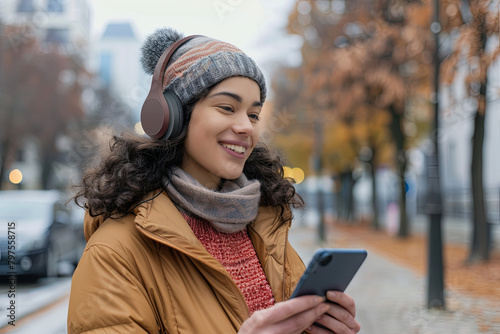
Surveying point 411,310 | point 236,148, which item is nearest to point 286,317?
point 236,148

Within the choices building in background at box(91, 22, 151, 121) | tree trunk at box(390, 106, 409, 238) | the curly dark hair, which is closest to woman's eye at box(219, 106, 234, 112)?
the curly dark hair

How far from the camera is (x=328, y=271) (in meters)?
1.33

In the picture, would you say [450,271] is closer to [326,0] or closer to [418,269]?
[418,269]

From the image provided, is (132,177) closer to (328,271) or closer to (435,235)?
(328,271)

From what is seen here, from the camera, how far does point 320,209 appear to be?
16.4 meters

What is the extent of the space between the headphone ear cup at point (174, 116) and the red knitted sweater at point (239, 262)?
26 cm

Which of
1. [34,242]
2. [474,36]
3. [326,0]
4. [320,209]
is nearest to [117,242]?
[34,242]

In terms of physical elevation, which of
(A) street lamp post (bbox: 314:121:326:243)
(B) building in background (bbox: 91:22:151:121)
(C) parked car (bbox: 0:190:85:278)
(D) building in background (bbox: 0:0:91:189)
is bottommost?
(A) street lamp post (bbox: 314:121:326:243)

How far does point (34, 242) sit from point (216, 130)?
23.4 feet

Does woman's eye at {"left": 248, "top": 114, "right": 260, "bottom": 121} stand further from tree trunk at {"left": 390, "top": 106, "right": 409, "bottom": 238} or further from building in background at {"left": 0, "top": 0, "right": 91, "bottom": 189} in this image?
building in background at {"left": 0, "top": 0, "right": 91, "bottom": 189}

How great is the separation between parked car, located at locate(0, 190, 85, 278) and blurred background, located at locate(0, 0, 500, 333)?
0.03 meters

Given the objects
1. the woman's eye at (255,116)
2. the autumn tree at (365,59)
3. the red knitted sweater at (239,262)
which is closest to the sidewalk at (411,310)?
the red knitted sweater at (239,262)

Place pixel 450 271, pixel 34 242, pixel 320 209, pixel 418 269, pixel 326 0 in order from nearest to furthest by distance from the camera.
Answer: pixel 34 242
pixel 450 271
pixel 418 269
pixel 326 0
pixel 320 209

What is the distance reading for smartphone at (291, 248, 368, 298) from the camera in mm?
1288
